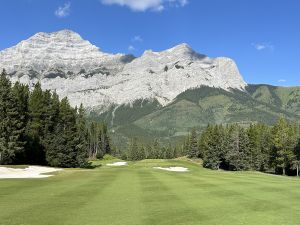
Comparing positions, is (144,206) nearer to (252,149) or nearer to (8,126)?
(8,126)

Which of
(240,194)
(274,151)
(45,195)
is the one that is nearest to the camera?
(45,195)

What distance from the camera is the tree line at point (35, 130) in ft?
222

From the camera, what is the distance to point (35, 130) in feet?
263

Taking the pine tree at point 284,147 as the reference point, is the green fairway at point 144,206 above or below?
below

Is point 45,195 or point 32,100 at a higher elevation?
point 32,100

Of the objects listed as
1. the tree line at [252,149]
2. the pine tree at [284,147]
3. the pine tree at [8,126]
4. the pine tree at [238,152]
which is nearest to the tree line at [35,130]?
the pine tree at [8,126]

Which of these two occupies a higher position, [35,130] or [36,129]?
[36,129]

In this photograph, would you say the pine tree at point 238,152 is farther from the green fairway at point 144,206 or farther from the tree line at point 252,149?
→ the green fairway at point 144,206

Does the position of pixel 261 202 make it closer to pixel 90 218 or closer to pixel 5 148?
pixel 90 218

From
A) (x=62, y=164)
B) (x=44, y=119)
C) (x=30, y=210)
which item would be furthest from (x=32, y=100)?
(x=30, y=210)

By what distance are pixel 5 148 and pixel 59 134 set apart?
15.3 meters

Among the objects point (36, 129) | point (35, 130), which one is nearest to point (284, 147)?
point (36, 129)

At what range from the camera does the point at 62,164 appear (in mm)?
78125

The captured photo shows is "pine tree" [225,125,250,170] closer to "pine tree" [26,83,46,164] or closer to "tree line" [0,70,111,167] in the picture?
"tree line" [0,70,111,167]
